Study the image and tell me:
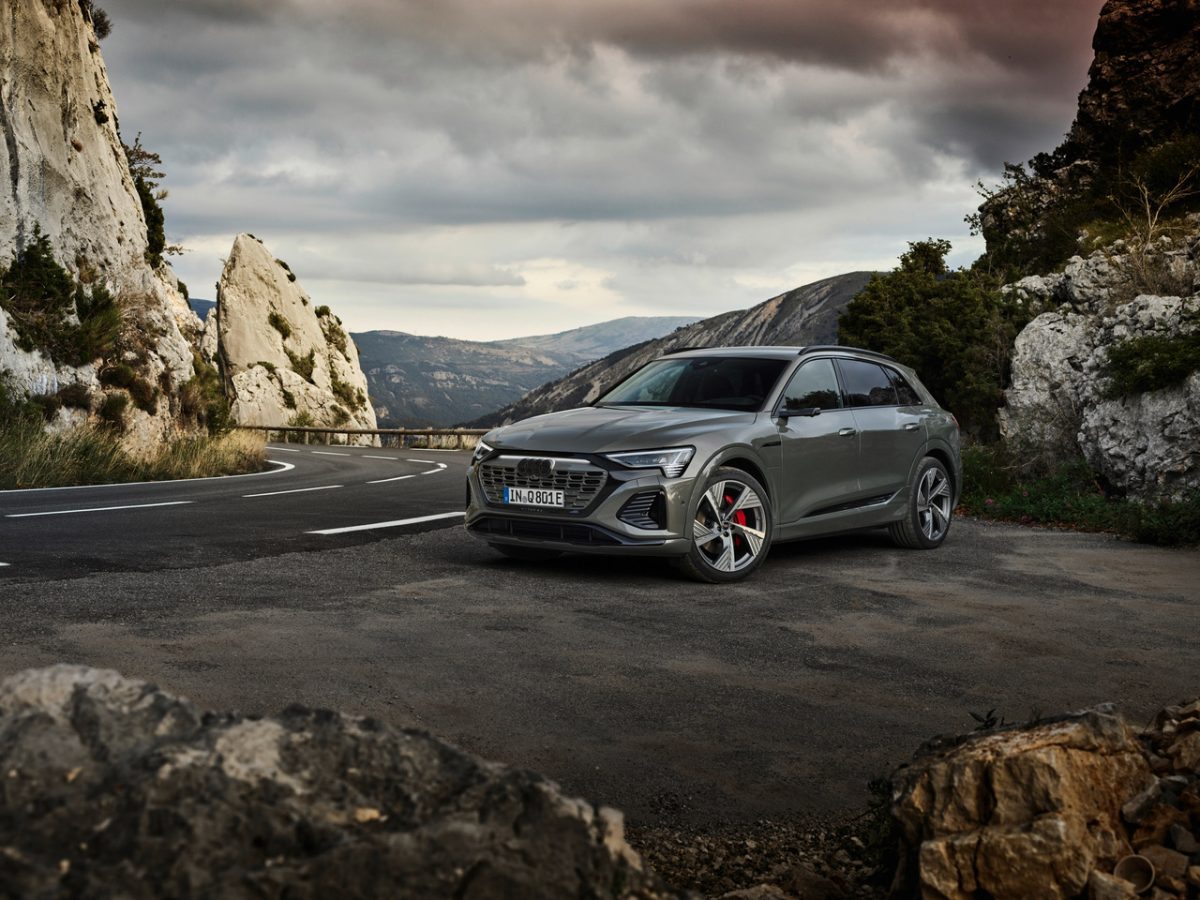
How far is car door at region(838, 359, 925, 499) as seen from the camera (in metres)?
10.5

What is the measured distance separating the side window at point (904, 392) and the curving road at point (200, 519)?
4.70m

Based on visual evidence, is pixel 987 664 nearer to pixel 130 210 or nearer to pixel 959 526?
pixel 959 526

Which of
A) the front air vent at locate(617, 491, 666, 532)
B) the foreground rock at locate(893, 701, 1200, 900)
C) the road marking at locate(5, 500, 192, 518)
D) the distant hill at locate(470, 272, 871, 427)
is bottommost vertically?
the road marking at locate(5, 500, 192, 518)

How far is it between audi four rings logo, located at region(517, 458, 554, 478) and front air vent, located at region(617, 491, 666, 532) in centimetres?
65

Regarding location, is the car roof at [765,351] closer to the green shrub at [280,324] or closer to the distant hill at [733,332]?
the green shrub at [280,324]

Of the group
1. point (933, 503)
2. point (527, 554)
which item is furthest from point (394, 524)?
point (933, 503)

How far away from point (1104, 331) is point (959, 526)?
455 centimetres

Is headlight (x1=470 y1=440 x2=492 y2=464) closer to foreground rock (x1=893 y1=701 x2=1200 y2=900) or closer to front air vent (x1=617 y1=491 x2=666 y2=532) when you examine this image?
front air vent (x1=617 y1=491 x2=666 y2=532)

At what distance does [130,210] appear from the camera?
3105 centimetres

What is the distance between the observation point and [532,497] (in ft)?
29.1

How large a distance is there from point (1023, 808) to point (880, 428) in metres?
Answer: 8.10

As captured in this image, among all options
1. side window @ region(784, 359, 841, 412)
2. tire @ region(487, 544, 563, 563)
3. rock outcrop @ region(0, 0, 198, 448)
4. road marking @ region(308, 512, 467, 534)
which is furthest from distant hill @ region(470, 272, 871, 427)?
tire @ region(487, 544, 563, 563)

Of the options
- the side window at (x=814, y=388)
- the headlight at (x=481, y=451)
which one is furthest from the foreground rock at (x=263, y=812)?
the side window at (x=814, y=388)

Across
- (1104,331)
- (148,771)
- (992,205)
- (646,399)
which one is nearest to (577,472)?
(646,399)
